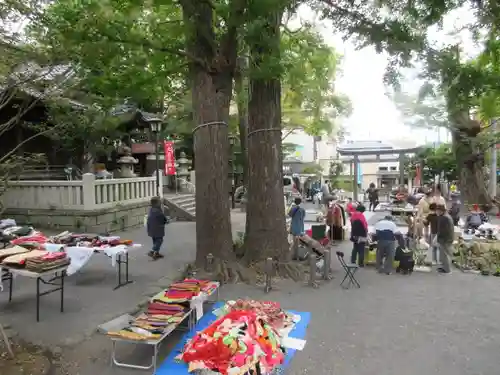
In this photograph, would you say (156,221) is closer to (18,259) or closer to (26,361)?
(18,259)

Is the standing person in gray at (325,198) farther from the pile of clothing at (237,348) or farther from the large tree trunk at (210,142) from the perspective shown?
the pile of clothing at (237,348)

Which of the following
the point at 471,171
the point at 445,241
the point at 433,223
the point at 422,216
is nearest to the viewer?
the point at 445,241

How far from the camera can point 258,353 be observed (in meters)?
4.20

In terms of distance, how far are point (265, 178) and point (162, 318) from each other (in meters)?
4.62

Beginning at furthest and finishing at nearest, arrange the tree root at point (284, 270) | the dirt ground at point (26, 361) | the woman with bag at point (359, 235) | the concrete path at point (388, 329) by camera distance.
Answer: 1. the woman with bag at point (359, 235)
2. the tree root at point (284, 270)
3. the concrete path at point (388, 329)
4. the dirt ground at point (26, 361)

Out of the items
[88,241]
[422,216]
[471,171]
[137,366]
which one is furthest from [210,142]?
[471,171]

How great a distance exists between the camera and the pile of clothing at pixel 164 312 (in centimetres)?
458

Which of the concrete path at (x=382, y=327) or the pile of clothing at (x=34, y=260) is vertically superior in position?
the pile of clothing at (x=34, y=260)

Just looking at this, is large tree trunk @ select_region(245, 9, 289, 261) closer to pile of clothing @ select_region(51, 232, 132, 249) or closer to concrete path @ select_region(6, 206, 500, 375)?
concrete path @ select_region(6, 206, 500, 375)

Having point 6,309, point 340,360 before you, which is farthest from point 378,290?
point 6,309

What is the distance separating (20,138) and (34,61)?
10056mm

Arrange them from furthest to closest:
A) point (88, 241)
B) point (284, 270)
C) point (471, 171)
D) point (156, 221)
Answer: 1. point (471, 171)
2. point (156, 221)
3. point (284, 270)
4. point (88, 241)

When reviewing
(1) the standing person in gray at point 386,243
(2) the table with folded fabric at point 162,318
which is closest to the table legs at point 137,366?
(2) the table with folded fabric at point 162,318

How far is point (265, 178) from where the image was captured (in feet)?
29.5
